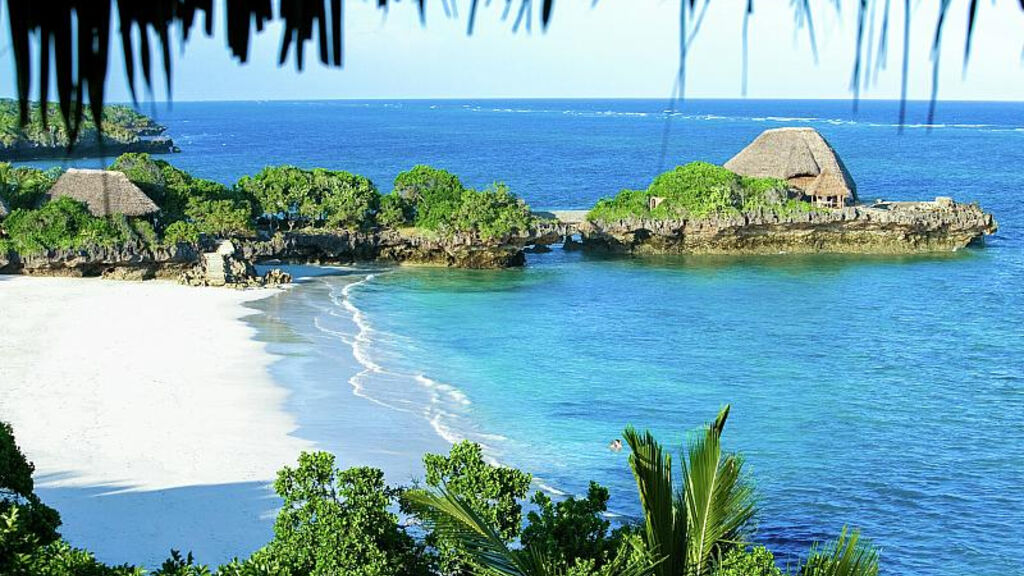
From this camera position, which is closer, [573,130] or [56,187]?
[56,187]

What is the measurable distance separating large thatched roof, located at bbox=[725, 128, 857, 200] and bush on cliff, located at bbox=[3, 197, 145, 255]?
80.6ft

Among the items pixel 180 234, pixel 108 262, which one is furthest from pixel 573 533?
pixel 108 262

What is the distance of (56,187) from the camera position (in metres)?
32.3

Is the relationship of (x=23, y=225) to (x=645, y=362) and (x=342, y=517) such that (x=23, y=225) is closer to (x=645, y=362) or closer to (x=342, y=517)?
(x=645, y=362)

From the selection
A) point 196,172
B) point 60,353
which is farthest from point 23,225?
point 196,172

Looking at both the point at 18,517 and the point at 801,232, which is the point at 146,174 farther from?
the point at 18,517

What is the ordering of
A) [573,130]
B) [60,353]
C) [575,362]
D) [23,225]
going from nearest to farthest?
1. [60,353]
2. [575,362]
3. [23,225]
4. [573,130]

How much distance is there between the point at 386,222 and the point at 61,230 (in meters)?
10.3

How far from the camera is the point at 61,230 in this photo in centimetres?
3003

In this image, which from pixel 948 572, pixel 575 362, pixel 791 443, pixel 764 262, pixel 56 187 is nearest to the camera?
pixel 948 572

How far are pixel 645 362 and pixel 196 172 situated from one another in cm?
5573

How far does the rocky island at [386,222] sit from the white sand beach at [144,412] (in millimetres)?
1493

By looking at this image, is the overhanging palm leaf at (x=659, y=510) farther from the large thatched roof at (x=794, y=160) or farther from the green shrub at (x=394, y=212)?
the large thatched roof at (x=794, y=160)

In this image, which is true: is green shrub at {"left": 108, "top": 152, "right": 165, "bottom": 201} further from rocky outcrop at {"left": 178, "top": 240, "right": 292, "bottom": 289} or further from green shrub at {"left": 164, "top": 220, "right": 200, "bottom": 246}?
rocky outcrop at {"left": 178, "top": 240, "right": 292, "bottom": 289}
